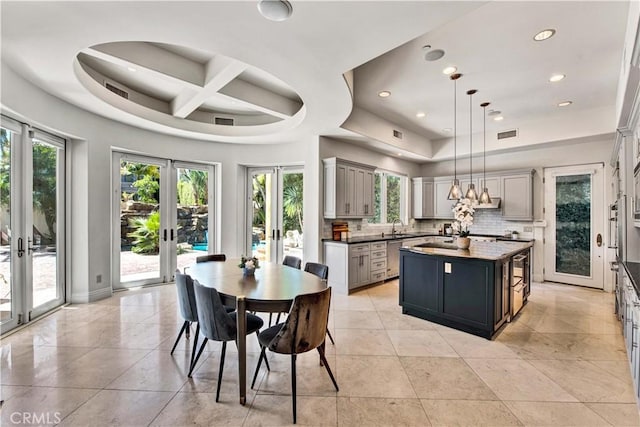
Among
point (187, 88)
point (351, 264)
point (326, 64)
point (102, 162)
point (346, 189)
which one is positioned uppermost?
point (187, 88)

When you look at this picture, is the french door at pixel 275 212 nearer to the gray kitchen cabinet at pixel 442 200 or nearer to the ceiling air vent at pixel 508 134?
the gray kitchen cabinet at pixel 442 200

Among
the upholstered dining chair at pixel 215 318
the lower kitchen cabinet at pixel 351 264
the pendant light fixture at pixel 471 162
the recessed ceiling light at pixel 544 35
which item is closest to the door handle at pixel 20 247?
the upholstered dining chair at pixel 215 318

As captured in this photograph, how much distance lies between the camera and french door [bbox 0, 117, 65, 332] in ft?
11.1

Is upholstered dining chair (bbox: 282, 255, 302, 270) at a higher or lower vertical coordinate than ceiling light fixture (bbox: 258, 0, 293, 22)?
lower

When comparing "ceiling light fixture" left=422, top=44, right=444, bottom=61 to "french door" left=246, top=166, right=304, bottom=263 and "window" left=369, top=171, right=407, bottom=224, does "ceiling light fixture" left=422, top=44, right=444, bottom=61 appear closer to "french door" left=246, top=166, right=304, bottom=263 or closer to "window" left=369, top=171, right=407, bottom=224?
"french door" left=246, top=166, right=304, bottom=263

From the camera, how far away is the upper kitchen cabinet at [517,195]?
19.7 feet

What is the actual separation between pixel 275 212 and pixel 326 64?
3719 mm

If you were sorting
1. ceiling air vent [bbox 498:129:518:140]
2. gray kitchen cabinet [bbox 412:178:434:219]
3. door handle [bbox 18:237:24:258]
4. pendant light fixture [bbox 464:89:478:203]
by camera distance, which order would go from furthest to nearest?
gray kitchen cabinet [bbox 412:178:434:219] → ceiling air vent [bbox 498:129:518:140] → pendant light fixture [bbox 464:89:478:203] → door handle [bbox 18:237:24:258]

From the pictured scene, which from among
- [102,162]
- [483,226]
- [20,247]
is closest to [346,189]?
[483,226]

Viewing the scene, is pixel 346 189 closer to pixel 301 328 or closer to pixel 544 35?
pixel 544 35

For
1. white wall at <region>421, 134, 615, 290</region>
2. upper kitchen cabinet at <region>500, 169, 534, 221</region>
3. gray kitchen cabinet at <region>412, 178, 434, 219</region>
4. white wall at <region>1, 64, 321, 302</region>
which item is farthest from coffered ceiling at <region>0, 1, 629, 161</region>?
gray kitchen cabinet at <region>412, 178, 434, 219</region>

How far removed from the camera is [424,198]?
750cm

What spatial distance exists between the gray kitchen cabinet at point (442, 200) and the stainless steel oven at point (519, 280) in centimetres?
287

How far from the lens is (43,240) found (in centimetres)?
398
